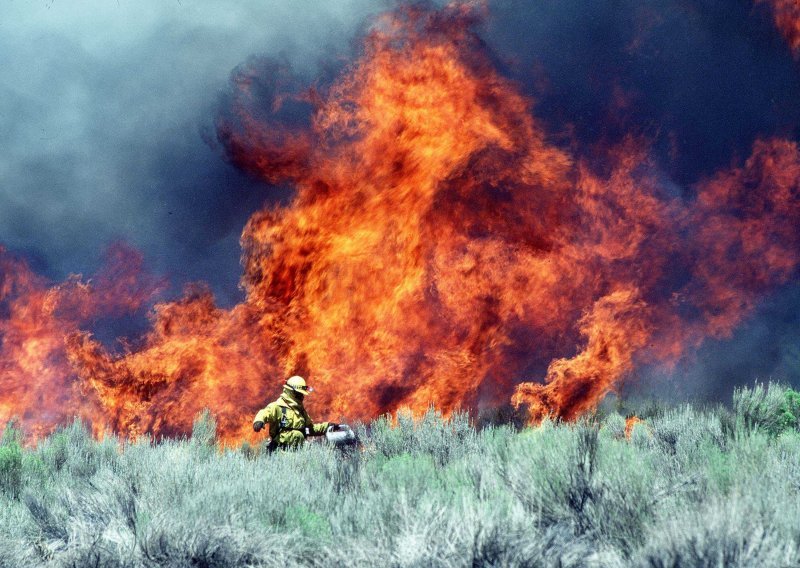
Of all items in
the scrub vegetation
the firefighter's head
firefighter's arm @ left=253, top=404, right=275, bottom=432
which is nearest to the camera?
the scrub vegetation

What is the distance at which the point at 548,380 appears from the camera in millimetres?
14391

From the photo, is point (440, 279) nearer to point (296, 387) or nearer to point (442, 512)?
point (296, 387)

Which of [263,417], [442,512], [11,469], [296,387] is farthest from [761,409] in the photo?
[11,469]

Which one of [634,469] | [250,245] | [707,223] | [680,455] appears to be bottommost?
[634,469]

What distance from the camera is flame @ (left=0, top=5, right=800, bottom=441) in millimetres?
13727

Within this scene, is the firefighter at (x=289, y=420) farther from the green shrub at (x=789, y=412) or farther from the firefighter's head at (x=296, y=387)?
the green shrub at (x=789, y=412)

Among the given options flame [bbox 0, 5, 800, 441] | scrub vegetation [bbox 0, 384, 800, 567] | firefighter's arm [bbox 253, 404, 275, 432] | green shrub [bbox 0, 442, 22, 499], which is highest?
flame [bbox 0, 5, 800, 441]

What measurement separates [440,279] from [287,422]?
6.06 m

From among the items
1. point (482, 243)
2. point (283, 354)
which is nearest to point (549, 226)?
point (482, 243)

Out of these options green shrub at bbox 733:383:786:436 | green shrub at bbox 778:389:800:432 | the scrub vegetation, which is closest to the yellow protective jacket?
the scrub vegetation

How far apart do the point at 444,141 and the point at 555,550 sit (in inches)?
420

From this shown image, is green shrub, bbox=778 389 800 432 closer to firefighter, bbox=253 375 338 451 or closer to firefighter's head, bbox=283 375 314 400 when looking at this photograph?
firefighter, bbox=253 375 338 451

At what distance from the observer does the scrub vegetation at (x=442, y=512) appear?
3.57m

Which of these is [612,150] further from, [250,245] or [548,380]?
[250,245]
